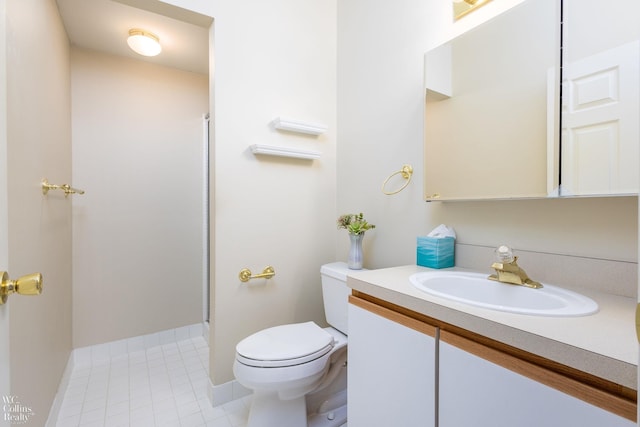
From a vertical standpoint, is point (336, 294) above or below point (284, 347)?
above

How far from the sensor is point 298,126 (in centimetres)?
182

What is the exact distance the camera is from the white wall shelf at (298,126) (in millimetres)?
1766

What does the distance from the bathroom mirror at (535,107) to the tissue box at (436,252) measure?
0.20 metres

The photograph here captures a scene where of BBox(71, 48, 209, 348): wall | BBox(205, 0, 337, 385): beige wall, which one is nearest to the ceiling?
BBox(71, 48, 209, 348): wall

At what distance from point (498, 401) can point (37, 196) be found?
1.84m

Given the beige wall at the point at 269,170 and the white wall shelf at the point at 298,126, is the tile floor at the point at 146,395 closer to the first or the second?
the beige wall at the point at 269,170

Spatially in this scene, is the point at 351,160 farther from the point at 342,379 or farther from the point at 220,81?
the point at 342,379

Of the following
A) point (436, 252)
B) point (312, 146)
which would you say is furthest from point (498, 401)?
point (312, 146)

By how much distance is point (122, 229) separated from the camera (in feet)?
7.47

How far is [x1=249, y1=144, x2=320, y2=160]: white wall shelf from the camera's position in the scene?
1.70m

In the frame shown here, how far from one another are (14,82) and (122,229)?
57.6 inches

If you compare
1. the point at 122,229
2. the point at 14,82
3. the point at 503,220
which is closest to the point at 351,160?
the point at 503,220

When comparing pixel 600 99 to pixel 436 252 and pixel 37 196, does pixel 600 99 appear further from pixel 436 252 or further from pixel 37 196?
pixel 37 196

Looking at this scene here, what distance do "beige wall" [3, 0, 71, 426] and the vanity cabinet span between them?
1.14m
